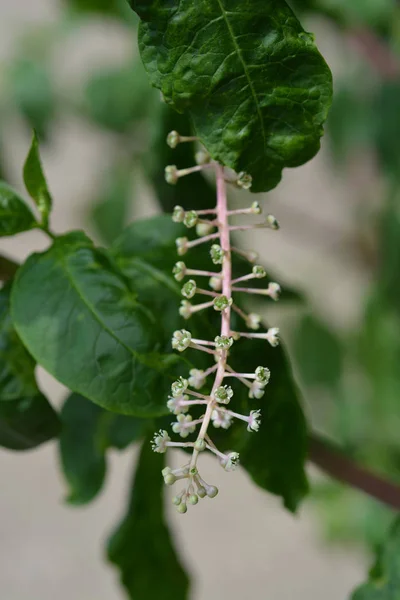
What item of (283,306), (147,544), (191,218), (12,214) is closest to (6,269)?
(12,214)

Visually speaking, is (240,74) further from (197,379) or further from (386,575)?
(386,575)

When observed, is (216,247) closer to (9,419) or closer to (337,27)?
(9,419)

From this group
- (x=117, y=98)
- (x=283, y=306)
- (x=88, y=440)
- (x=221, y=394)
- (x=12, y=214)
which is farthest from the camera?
(x=117, y=98)

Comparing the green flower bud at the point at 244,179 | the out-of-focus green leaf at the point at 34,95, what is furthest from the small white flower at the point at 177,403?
the out-of-focus green leaf at the point at 34,95

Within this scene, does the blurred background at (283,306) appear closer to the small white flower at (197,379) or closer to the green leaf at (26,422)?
the green leaf at (26,422)

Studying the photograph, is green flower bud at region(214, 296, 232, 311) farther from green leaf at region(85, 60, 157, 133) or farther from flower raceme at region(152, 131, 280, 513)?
green leaf at region(85, 60, 157, 133)

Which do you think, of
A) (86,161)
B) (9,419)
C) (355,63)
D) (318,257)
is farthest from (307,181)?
(9,419)

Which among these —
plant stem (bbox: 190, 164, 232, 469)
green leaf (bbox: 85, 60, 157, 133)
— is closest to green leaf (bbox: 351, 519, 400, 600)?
plant stem (bbox: 190, 164, 232, 469)
